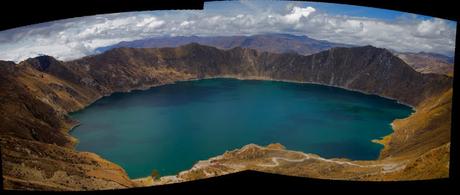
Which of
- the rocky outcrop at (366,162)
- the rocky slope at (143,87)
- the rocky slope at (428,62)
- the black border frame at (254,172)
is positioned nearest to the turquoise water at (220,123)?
the rocky outcrop at (366,162)

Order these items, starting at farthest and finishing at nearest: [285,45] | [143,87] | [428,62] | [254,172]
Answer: [285,45] → [428,62] → [143,87] → [254,172]

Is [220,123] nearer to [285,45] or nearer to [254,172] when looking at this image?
[254,172]

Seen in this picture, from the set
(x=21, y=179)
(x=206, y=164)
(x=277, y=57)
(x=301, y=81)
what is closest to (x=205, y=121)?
(x=206, y=164)

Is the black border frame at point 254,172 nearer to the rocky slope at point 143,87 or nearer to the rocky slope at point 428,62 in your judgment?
the rocky slope at point 143,87

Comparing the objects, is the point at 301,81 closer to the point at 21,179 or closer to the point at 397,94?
the point at 397,94

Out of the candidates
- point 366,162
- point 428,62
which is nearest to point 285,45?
point 428,62

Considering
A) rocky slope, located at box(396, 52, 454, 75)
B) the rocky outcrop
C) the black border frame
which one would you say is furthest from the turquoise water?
the black border frame
